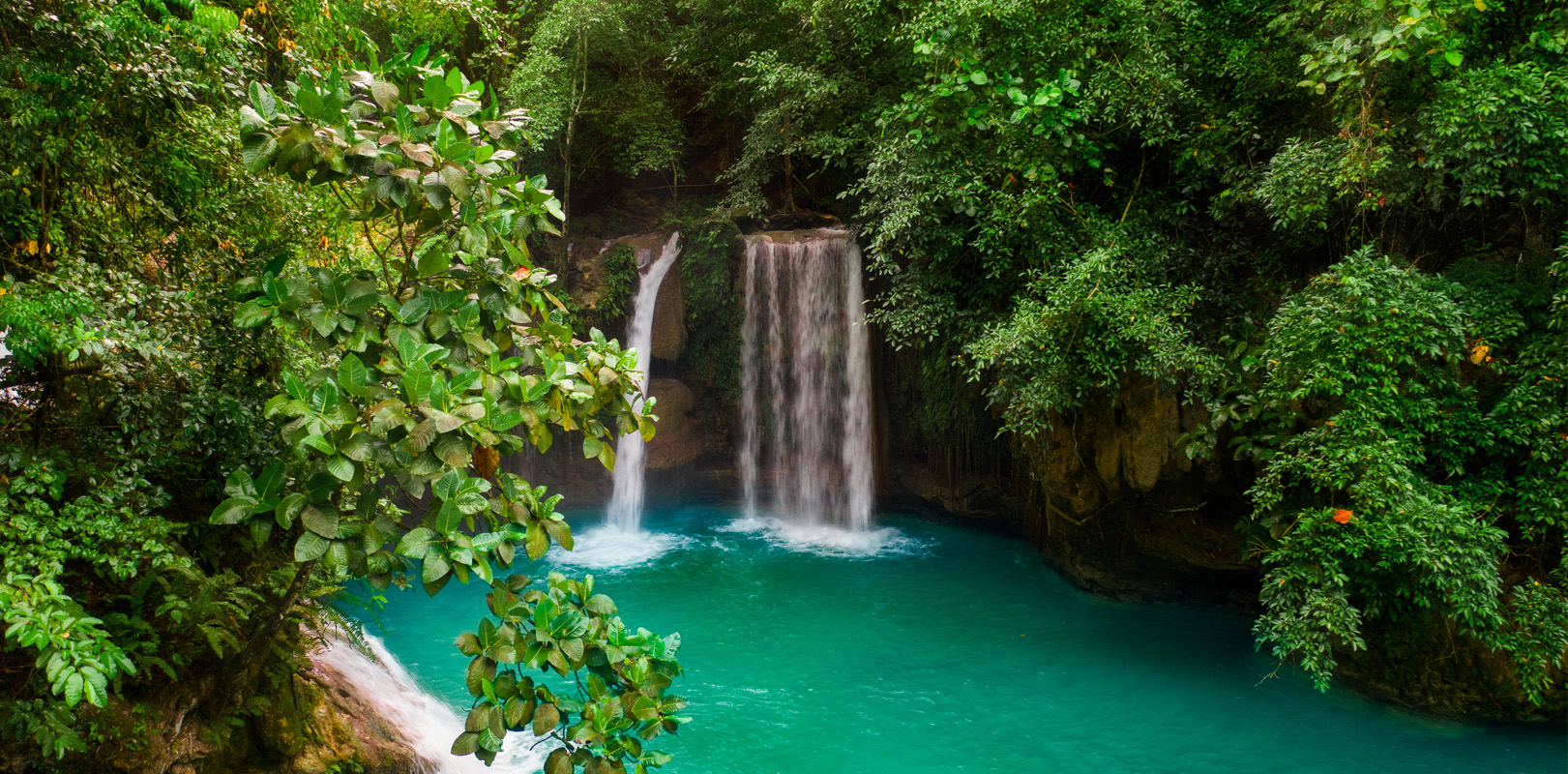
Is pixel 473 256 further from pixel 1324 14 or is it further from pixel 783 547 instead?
pixel 783 547

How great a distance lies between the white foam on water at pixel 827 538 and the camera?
32.8 feet

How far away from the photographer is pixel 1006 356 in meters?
6.56

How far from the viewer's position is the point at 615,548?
10.3 meters

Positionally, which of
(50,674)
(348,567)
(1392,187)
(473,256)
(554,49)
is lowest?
(50,674)

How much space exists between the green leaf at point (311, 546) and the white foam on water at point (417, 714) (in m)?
2.58

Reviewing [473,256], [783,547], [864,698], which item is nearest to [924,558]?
[783,547]

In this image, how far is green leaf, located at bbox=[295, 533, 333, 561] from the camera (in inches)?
91.2

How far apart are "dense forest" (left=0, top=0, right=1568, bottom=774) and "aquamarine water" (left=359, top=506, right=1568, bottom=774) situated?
54cm

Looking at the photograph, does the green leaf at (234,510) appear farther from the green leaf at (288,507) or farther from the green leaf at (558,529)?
the green leaf at (558,529)

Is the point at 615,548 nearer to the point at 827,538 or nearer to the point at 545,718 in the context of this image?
the point at 827,538

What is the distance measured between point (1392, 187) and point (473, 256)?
5.85 metres

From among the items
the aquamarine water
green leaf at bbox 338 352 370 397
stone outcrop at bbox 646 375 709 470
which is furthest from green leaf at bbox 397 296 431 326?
stone outcrop at bbox 646 375 709 470

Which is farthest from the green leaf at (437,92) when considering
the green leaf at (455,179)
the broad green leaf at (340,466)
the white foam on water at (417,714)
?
the white foam on water at (417,714)

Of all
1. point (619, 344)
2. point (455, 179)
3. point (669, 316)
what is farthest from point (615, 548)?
point (455, 179)
